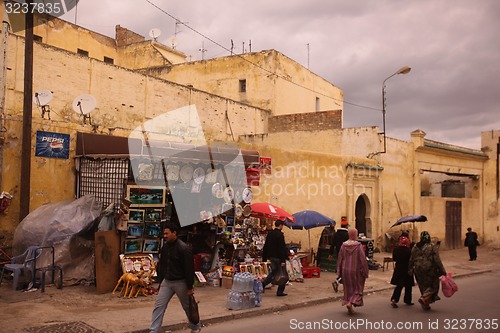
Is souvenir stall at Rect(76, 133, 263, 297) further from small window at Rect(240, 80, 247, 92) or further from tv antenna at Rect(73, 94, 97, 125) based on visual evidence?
small window at Rect(240, 80, 247, 92)

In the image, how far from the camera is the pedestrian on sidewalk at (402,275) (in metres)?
10.3

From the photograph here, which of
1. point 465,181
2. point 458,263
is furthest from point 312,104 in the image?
point 458,263

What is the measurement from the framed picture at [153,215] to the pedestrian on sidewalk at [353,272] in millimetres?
4432

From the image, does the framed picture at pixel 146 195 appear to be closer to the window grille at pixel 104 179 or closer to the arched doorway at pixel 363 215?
the window grille at pixel 104 179

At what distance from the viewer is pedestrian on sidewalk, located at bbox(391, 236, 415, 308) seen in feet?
33.7

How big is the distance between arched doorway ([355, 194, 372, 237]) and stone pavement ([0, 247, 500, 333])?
27.1ft

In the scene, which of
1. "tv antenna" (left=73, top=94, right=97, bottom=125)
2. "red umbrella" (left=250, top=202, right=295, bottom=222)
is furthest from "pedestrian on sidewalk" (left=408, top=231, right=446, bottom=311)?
"tv antenna" (left=73, top=94, right=97, bottom=125)

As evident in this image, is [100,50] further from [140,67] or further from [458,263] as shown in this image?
[458,263]

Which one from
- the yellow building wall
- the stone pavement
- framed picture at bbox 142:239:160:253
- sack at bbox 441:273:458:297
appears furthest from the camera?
the yellow building wall

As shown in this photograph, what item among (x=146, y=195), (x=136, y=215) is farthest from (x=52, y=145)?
(x=136, y=215)

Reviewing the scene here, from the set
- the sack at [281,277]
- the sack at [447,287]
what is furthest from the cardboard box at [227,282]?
the sack at [447,287]

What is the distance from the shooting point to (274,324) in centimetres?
873

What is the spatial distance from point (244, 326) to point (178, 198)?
443cm

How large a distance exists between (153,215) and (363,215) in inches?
483
